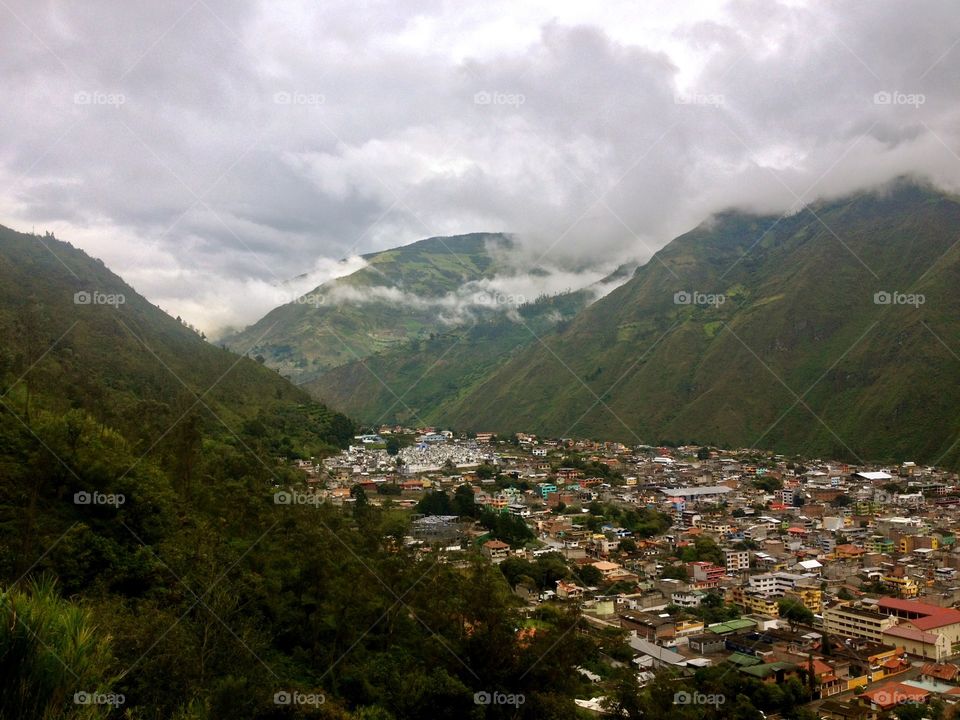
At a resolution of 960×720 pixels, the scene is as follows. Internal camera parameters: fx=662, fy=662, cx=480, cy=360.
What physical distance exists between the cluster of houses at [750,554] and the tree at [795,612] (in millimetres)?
118

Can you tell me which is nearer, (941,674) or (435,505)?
(941,674)

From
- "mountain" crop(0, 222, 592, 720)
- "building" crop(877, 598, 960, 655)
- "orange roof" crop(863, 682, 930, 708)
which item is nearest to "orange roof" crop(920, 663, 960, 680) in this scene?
"orange roof" crop(863, 682, 930, 708)

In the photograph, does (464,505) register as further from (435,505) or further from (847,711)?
(847,711)

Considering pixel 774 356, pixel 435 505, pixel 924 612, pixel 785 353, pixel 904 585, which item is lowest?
pixel 904 585

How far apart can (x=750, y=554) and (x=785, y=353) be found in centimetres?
9287

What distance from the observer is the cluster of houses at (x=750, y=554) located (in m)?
27.9

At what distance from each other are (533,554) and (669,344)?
11419 centimetres

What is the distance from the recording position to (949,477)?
72.6 m

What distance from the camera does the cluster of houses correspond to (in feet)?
91.6

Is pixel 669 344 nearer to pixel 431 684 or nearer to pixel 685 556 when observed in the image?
pixel 685 556

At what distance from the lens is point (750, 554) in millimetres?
45938

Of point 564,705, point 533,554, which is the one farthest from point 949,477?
point 564,705

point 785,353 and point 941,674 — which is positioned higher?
point 785,353

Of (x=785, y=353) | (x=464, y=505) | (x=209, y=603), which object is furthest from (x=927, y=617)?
(x=785, y=353)
